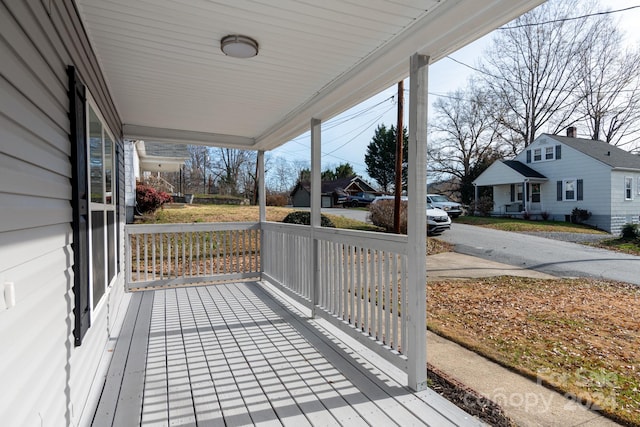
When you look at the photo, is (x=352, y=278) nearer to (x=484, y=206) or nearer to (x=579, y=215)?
(x=579, y=215)

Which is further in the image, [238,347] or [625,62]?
[625,62]

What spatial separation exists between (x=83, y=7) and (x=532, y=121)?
24.8 meters

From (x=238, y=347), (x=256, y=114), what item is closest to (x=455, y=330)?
(x=238, y=347)

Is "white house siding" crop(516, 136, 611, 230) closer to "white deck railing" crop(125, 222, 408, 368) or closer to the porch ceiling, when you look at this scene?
"white deck railing" crop(125, 222, 408, 368)

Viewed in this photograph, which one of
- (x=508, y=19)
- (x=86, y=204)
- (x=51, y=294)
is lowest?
(x=51, y=294)

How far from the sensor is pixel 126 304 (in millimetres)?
4590

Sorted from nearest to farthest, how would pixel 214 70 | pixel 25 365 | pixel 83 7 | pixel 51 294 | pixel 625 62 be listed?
pixel 25 365
pixel 51 294
pixel 83 7
pixel 214 70
pixel 625 62

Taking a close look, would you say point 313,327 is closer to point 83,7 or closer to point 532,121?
point 83,7

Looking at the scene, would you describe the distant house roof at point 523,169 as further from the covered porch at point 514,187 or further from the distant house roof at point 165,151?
the distant house roof at point 165,151

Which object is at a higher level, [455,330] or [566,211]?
[566,211]

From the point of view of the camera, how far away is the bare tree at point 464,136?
22.3 m

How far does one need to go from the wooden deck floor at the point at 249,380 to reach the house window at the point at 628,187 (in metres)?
18.1

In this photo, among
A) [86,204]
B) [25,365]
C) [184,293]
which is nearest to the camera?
[25,365]

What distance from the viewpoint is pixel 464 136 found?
23.5 metres
